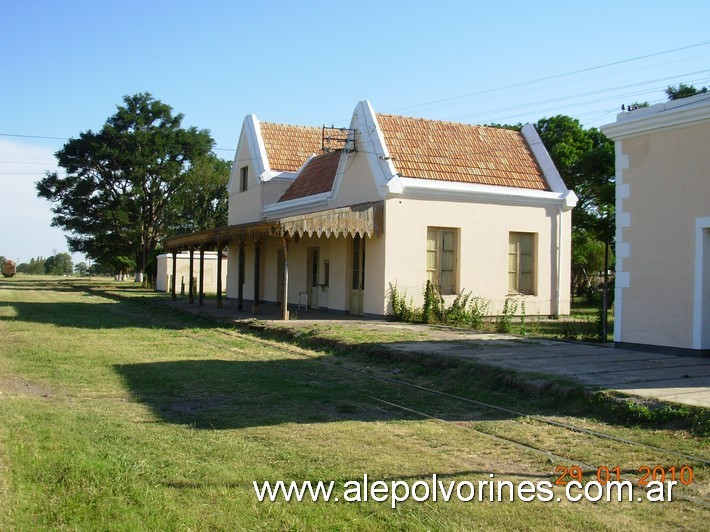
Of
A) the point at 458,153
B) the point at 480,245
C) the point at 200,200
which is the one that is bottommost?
the point at 480,245

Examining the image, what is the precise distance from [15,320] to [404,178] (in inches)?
487

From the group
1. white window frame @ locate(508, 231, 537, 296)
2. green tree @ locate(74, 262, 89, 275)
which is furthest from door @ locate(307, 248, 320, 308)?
green tree @ locate(74, 262, 89, 275)

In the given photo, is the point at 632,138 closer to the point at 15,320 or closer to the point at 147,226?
the point at 15,320

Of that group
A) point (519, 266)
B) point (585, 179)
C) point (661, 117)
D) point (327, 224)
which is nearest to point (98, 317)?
point (327, 224)

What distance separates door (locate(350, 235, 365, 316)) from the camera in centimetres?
2227

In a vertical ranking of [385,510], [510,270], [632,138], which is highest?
[632,138]

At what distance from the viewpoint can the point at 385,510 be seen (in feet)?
17.0

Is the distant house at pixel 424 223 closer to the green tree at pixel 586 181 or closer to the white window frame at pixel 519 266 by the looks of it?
the white window frame at pixel 519 266

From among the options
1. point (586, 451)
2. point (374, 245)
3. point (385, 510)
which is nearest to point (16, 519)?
point (385, 510)

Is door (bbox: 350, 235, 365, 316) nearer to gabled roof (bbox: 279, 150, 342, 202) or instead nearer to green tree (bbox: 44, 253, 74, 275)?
gabled roof (bbox: 279, 150, 342, 202)

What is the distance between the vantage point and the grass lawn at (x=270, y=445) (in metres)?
5.03

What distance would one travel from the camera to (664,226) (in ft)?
42.5

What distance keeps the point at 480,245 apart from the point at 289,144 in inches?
503

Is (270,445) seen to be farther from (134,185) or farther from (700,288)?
(134,185)
